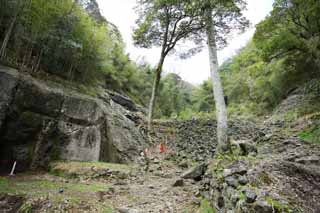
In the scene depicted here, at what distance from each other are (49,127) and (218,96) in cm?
484

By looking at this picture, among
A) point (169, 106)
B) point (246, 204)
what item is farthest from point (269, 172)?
point (169, 106)

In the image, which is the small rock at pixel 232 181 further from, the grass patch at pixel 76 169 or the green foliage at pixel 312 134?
the green foliage at pixel 312 134

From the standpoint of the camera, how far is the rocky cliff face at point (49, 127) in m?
4.72

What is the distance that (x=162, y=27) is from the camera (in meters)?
7.54

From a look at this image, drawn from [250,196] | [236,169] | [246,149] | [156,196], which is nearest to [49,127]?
[156,196]

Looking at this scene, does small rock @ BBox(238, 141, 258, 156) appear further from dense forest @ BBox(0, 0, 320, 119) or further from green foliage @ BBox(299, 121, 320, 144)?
dense forest @ BBox(0, 0, 320, 119)

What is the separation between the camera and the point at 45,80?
607 cm

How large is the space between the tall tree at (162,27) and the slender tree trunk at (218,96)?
1.76 m

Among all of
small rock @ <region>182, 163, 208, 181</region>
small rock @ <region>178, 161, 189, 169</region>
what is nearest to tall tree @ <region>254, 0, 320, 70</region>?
small rock @ <region>178, 161, 189, 169</region>

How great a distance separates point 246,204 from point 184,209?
1265 millimetres

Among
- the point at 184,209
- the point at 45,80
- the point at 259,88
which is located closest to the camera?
the point at 184,209

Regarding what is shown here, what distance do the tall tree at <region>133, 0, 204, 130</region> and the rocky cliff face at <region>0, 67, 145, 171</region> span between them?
1.89 meters

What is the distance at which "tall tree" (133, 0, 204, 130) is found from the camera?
6859mm

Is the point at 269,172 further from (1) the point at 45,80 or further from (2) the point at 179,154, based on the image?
(1) the point at 45,80
